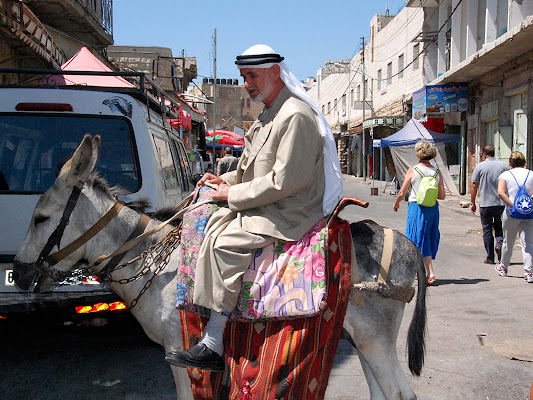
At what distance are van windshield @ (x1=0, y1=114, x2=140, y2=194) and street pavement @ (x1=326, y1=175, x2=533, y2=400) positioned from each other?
2574mm

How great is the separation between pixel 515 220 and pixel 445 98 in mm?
14616

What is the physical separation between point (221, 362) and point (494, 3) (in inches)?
694

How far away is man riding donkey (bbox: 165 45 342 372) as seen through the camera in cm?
279

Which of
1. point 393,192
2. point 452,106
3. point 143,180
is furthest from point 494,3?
point 143,180

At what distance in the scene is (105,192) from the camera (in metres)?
3.28

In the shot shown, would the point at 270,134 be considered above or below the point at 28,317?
above

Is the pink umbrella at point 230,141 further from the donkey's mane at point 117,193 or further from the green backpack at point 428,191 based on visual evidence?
the donkey's mane at point 117,193

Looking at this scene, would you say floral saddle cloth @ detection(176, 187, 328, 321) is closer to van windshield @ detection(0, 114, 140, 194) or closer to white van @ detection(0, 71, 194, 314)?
white van @ detection(0, 71, 194, 314)

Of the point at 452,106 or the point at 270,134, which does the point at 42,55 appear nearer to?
the point at 270,134

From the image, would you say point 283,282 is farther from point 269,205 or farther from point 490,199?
point 490,199

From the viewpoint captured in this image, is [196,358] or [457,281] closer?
[196,358]

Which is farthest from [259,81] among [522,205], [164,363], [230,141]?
[230,141]

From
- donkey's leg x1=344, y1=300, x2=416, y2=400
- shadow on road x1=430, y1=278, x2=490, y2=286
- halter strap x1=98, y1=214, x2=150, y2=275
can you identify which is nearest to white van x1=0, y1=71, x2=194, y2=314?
halter strap x1=98, y1=214, x2=150, y2=275

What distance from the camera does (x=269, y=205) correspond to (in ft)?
9.52
